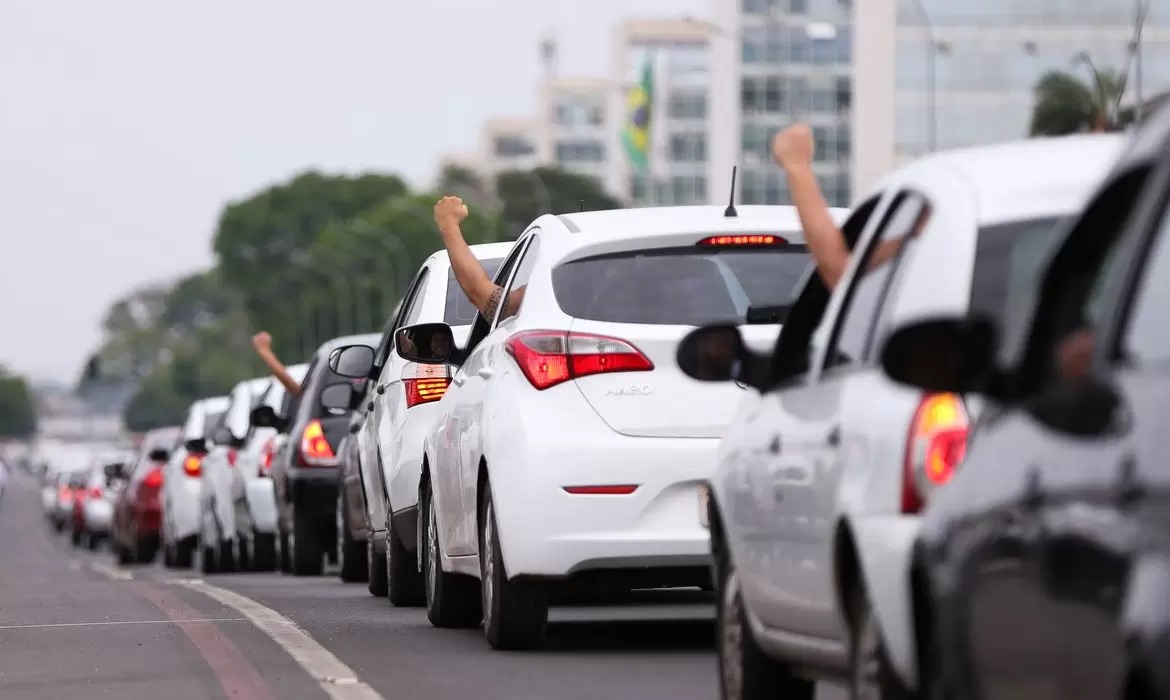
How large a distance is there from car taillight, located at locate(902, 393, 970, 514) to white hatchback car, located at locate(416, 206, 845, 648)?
437 cm

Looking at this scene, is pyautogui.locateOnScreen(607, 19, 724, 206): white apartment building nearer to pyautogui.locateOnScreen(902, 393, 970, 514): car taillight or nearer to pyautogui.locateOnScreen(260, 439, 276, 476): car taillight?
pyautogui.locateOnScreen(260, 439, 276, 476): car taillight

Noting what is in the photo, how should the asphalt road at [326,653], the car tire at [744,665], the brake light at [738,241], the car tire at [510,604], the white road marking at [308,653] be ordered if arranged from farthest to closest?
1. the car tire at [510,604]
2. the brake light at [738,241]
3. the asphalt road at [326,653]
4. the white road marking at [308,653]
5. the car tire at [744,665]

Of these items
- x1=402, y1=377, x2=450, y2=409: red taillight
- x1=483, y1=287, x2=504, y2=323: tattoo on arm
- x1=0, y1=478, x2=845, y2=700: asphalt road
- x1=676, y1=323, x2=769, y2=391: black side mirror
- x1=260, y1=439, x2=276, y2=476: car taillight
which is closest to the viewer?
x1=676, y1=323, x2=769, y2=391: black side mirror

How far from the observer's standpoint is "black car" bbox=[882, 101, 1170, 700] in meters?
4.54

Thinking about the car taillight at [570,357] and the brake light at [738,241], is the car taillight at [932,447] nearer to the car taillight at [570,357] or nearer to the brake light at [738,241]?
the car taillight at [570,357]

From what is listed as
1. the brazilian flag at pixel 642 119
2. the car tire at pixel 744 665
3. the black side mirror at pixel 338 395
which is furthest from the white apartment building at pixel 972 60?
the car tire at pixel 744 665

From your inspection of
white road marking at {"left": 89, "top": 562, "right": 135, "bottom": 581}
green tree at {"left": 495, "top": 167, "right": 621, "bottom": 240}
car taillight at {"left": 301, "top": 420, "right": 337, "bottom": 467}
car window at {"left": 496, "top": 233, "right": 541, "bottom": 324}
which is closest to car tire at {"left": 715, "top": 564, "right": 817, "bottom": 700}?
car window at {"left": 496, "top": 233, "right": 541, "bottom": 324}

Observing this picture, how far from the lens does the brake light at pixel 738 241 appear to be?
11.0 m

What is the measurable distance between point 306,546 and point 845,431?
15.8 metres

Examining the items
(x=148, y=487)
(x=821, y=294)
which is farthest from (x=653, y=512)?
(x=148, y=487)

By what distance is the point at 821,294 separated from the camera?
791 centimetres

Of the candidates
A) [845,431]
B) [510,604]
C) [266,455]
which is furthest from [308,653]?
[266,455]

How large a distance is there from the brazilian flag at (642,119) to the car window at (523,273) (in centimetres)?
10539

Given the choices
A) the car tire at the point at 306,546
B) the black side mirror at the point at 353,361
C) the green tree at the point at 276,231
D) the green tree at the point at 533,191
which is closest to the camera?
the black side mirror at the point at 353,361
